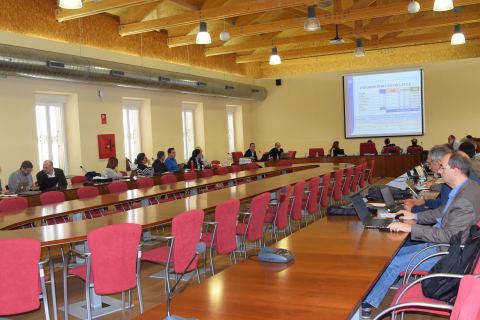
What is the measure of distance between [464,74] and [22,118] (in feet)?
39.7

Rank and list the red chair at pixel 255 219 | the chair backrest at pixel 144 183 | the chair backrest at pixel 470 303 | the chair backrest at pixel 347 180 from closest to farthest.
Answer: the chair backrest at pixel 470 303
the red chair at pixel 255 219
the chair backrest at pixel 144 183
the chair backrest at pixel 347 180

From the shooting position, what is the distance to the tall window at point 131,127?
1244cm

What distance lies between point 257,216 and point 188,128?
9.97 metres

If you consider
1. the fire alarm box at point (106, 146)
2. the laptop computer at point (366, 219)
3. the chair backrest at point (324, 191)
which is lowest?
the chair backrest at point (324, 191)

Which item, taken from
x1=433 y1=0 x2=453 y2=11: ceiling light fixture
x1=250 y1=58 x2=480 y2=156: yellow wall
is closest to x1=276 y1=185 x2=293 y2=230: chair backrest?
x1=433 y1=0 x2=453 y2=11: ceiling light fixture

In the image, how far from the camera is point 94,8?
347 inches

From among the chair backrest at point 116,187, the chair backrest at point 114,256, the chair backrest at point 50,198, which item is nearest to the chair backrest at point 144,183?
the chair backrest at point 116,187

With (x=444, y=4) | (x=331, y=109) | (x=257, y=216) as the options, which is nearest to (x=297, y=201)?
(x=257, y=216)

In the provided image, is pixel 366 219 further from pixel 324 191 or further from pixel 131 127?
pixel 131 127

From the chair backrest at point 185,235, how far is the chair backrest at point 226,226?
1.28 ft

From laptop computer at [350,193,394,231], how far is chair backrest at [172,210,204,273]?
4.06 feet

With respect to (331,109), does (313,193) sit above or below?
below

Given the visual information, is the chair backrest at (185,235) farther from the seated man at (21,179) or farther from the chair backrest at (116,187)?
the seated man at (21,179)

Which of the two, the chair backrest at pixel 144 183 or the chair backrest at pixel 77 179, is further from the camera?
the chair backrest at pixel 77 179
